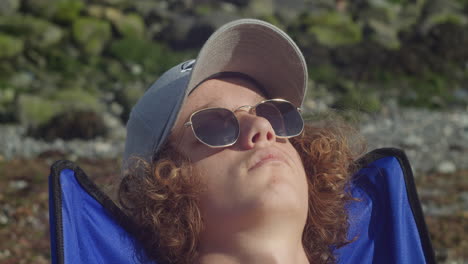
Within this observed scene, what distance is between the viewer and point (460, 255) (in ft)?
17.4

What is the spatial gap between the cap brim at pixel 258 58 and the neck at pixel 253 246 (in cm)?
60

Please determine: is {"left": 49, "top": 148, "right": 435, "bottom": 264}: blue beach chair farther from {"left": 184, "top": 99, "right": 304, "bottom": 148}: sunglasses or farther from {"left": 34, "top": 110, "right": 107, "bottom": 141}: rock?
{"left": 34, "top": 110, "right": 107, "bottom": 141}: rock

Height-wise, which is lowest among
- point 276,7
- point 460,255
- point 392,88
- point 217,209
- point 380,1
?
A: point 460,255

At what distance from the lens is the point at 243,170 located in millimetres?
2625

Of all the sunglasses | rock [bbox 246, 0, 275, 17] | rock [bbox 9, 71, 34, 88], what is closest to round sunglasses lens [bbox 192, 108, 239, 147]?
the sunglasses

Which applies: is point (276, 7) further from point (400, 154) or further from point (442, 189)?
point (400, 154)

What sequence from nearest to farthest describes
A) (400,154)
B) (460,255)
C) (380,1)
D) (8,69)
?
(400,154) < (460,255) < (8,69) < (380,1)

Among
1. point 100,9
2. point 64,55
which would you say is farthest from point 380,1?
point 64,55

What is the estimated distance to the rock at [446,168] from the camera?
823 centimetres

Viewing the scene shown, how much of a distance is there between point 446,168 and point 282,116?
231 inches

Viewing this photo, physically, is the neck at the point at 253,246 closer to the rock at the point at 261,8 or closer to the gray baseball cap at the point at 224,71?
the gray baseball cap at the point at 224,71

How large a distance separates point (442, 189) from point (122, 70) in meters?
8.79

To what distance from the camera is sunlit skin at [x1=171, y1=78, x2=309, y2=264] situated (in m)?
2.58

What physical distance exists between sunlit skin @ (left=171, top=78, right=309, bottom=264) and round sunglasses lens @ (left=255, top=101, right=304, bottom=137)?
2.6 inches
